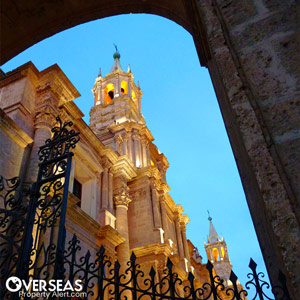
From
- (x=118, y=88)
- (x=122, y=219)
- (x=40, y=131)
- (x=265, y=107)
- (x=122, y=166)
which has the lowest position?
(x=265, y=107)

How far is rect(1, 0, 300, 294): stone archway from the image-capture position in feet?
6.02

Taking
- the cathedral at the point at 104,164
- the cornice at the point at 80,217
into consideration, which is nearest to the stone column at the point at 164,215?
the cathedral at the point at 104,164

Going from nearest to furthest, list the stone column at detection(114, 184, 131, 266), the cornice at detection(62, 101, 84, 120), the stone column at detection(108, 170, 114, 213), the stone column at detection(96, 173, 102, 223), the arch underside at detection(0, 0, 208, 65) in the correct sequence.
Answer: the arch underside at detection(0, 0, 208, 65) → the cornice at detection(62, 101, 84, 120) → the stone column at detection(96, 173, 102, 223) → the stone column at detection(114, 184, 131, 266) → the stone column at detection(108, 170, 114, 213)

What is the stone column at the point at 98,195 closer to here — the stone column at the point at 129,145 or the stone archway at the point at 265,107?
the stone column at the point at 129,145

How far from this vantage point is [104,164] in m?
15.6

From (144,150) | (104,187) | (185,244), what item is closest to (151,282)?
(104,187)

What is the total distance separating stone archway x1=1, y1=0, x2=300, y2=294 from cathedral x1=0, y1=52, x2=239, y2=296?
6.02 meters

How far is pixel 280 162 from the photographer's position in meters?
1.97

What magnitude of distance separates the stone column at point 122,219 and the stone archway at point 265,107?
1192 cm

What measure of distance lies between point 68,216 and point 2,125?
15.2 feet

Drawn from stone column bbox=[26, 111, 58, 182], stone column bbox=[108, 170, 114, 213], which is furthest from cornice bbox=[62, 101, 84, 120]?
stone column bbox=[108, 170, 114, 213]

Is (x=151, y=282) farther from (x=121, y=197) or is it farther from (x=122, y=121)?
(x=122, y=121)

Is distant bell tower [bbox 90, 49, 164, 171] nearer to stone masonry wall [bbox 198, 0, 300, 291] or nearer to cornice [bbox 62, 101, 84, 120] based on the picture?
cornice [bbox 62, 101, 84, 120]

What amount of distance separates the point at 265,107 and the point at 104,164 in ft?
45.2
